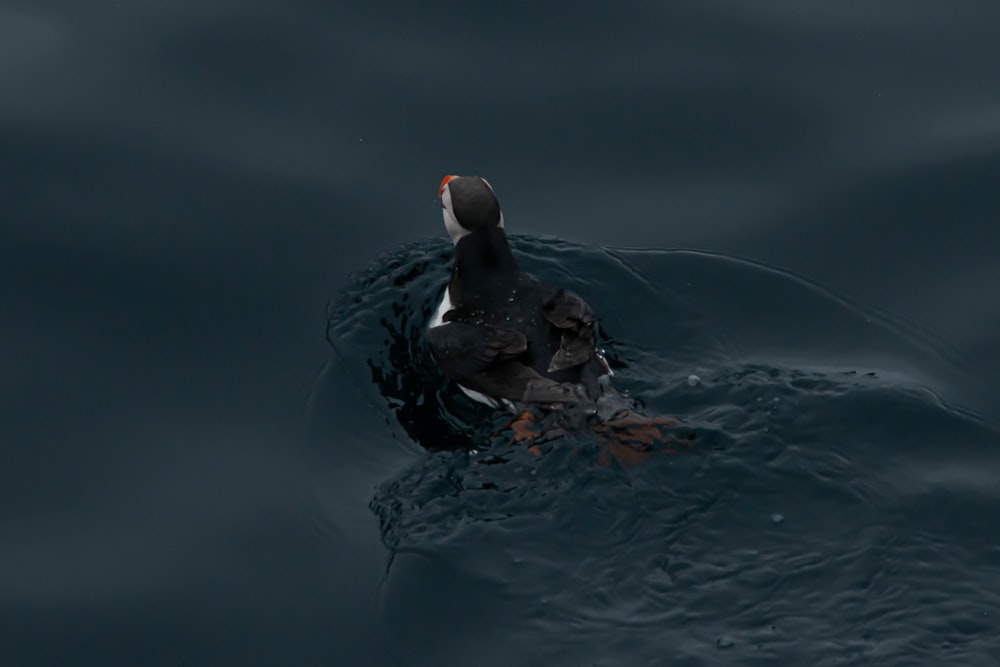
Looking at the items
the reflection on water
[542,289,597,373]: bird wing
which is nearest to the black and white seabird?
[542,289,597,373]: bird wing

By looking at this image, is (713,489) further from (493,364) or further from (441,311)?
(441,311)

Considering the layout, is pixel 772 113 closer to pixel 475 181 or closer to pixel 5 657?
pixel 475 181

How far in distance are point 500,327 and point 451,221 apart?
110 cm

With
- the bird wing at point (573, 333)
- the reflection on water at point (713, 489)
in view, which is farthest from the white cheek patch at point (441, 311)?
A: the bird wing at point (573, 333)

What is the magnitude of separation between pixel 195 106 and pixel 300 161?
110 cm

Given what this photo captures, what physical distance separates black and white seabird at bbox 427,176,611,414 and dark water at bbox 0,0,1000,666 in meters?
0.38

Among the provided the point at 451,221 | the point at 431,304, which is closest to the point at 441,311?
the point at 431,304

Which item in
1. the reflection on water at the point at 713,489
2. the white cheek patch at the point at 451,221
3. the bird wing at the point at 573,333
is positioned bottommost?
the reflection on water at the point at 713,489

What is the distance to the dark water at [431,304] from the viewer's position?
8.66 metres

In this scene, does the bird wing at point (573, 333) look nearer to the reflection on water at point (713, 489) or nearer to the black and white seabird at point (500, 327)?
the black and white seabird at point (500, 327)

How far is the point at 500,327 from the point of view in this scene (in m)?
10.7

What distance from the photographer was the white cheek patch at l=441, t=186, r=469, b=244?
11.2m

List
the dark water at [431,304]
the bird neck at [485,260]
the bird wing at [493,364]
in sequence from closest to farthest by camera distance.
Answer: the dark water at [431,304]
the bird wing at [493,364]
the bird neck at [485,260]

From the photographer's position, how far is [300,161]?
479 inches
